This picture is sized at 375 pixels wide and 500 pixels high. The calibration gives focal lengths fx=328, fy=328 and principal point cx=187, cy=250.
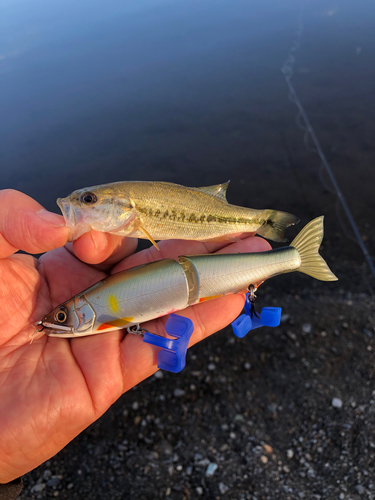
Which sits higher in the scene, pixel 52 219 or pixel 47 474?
pixel 52 219

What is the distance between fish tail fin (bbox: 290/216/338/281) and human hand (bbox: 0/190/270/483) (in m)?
0.43

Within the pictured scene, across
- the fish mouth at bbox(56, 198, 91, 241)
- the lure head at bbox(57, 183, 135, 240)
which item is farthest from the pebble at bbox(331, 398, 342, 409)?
the fish mouth at bbox(56, 198, 91, 241)

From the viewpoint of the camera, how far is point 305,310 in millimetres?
5102

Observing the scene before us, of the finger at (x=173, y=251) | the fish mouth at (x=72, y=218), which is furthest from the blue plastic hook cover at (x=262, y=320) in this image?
the fish mouth at (x=72, y=218)

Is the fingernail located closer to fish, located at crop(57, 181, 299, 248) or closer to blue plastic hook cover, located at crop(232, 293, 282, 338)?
fish, located at crop(57, 181, 299, 248)

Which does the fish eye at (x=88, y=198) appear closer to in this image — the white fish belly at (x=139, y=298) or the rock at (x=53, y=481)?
the white fish belly at (x=139, y=298)

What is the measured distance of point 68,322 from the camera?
296cm

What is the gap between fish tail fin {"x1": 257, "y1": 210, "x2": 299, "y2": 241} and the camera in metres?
3.54

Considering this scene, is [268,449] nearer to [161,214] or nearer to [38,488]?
[38,488]

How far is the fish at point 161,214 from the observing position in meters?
2.94

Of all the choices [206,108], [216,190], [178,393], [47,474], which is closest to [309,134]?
[206,108]

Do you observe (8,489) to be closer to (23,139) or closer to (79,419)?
(79,419)

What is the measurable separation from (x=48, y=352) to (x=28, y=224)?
1141 mm

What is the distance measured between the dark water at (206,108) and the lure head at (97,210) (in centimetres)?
435
